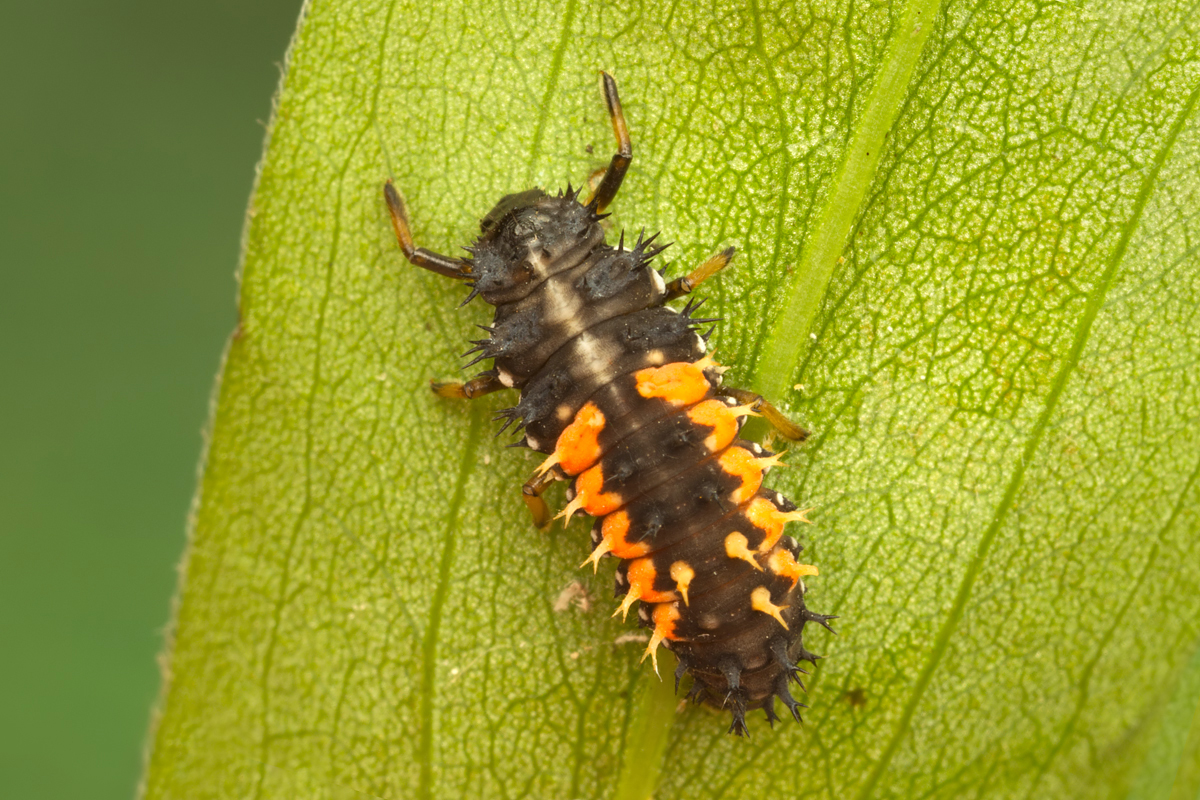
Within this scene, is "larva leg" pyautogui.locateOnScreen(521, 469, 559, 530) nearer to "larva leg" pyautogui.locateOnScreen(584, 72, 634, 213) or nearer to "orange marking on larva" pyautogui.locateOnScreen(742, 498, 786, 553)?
"orange marking on larva" pyautogui.locateOnScreen(742, 498, 786, 553)

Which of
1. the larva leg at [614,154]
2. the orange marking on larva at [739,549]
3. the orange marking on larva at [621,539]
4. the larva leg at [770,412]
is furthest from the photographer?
the larva leg at [614,154]

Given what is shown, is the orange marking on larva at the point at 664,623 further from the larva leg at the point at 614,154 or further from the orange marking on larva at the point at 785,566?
the larva leg at the point at 614,154

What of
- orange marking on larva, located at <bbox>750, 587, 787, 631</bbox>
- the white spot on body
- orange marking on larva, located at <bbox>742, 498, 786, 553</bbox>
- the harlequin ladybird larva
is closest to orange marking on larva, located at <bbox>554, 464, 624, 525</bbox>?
the harlequin ladybird larva

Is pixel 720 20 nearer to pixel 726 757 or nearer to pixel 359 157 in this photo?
pixel 359 157

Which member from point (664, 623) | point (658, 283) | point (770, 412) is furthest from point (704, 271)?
point (664, 623)

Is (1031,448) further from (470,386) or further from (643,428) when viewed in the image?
(470,386)

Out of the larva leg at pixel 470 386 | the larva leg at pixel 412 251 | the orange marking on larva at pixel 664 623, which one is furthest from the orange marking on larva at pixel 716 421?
the larva leg at pixel 412 251

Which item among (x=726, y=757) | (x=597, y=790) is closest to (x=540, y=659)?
(x=597, y=790)
